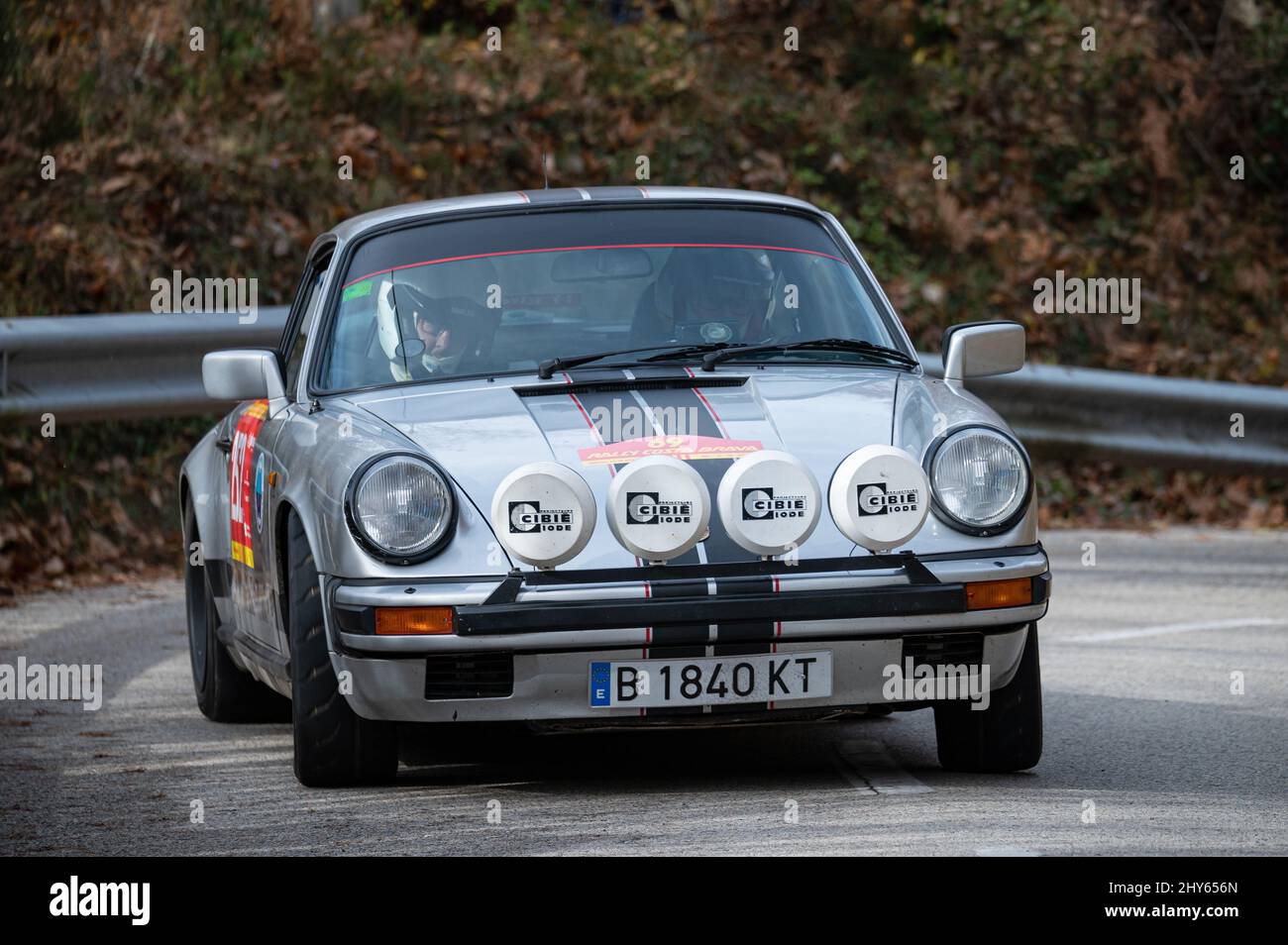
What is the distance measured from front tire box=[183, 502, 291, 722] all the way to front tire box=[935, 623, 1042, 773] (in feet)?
8.50

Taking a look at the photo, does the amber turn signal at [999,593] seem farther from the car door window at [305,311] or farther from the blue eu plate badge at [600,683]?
the car door window at [305,311]

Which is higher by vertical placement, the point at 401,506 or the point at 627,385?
the point at 627,385

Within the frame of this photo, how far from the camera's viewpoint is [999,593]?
5.46 m

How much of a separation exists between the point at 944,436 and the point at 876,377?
551 millimetres

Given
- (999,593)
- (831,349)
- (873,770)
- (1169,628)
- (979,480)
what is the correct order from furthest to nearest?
(1169,628), (831,349), (873,770), (979,480), (999,593)

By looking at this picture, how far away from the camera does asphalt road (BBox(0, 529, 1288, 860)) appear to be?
508 centimetres

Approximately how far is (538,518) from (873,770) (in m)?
1.39

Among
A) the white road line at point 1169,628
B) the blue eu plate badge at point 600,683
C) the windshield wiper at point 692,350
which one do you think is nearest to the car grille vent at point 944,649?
the blue eu plate badge at point 600,683

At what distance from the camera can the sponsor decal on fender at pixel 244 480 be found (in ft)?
21.8

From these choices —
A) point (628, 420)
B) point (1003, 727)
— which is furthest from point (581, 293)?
point (1003, 727)

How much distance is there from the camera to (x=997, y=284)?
1548 cm

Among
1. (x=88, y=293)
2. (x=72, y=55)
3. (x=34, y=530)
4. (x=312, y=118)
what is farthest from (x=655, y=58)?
(x=34, y=530)

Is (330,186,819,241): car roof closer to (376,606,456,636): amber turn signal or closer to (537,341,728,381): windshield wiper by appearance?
(537,341,728,381): windshield wiper

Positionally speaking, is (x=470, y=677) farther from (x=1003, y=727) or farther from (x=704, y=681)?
(x=1003, y=727)
